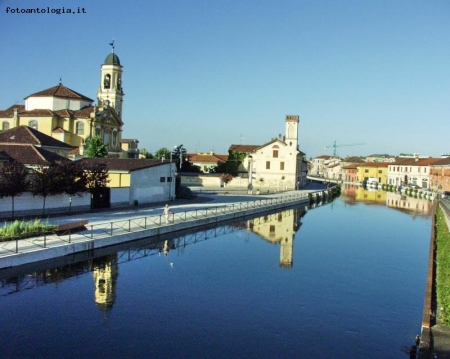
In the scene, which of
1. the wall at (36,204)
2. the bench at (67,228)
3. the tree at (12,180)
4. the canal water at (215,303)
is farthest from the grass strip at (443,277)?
the wall at (36,204)

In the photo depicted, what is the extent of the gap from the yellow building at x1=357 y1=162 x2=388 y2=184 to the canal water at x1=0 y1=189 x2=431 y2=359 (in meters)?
98.9

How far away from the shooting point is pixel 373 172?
4872 inches

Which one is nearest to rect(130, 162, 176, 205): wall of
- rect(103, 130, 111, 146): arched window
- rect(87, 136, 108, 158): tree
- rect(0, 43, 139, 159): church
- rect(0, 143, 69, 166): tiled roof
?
rect(0, 143, 69, 166): tiled roof

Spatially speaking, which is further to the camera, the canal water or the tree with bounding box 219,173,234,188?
the tree with bounding box 219,173,234,188

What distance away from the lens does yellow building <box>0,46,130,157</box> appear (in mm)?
59062

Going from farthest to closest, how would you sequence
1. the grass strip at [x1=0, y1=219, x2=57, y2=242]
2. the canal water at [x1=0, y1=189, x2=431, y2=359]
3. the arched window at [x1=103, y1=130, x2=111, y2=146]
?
the arched window at [x1=103, y1=130, x2=111, y2=146], the grass strip at [x1=0, y1=219, x2=57, y2=242], the canal water at [x1=0, y1=189, x2=431, y2=359]

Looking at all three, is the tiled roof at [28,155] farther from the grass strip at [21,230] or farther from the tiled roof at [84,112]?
the tiled roof at [84,112]

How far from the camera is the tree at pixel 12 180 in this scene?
82.3ft

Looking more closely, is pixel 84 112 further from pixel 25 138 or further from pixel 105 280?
pixel 105 280

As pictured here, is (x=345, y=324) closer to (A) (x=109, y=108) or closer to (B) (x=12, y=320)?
(B) (x=12, y=320)

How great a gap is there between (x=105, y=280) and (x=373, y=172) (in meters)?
114

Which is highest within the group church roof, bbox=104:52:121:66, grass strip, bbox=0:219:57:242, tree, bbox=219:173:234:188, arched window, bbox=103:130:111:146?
church roof, bbox=104:52:121:66

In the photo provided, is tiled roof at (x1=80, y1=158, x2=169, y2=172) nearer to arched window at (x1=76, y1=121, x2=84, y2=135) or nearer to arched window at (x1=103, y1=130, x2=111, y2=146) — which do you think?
arched window at (x1=76, y1=121, x2=84, y2=135)

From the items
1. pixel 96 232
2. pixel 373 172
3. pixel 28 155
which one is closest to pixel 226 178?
pixel 28 155
